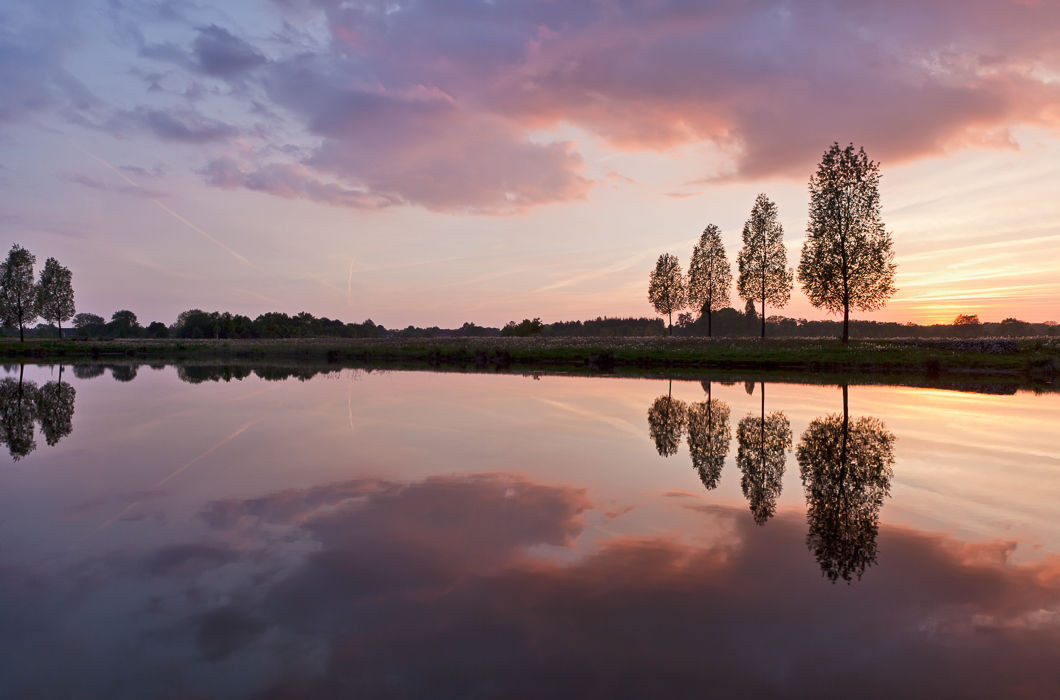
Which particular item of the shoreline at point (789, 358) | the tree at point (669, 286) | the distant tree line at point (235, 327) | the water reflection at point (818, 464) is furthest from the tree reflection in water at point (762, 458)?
the distant tree line at point (235, 327)

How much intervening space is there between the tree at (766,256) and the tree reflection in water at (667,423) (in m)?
44.4

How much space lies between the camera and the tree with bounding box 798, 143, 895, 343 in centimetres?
4781

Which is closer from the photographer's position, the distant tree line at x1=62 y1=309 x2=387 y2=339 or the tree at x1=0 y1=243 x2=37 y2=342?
the tree at x1=0 y1=243 x2=37 y2=342

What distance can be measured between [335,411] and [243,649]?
648 inches

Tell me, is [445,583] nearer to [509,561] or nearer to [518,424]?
[509,561]

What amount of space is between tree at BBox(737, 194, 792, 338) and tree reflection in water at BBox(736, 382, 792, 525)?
158 feet

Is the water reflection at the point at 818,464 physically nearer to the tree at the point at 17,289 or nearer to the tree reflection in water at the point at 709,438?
the tree reflection in water at the point at 709,438

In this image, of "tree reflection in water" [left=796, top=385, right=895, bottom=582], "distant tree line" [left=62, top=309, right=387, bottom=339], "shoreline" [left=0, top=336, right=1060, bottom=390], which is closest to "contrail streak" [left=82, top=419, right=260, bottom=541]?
"tree reflection in water" [left=796, top=385, right=895, bottom=582]

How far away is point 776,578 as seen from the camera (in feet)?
20.8

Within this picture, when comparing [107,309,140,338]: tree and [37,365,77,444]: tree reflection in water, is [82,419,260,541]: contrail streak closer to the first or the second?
[37,365,77,444]: tree reflection in water

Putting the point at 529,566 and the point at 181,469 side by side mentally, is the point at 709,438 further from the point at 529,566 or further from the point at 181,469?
the point at 181,469

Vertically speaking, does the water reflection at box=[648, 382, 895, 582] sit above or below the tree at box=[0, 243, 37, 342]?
below

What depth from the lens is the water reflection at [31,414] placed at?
47.4 feet

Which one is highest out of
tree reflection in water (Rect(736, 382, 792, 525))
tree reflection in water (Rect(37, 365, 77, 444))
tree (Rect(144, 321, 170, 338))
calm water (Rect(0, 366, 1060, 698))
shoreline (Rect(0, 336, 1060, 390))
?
tree (Rect(144, 321, 170, 338))
